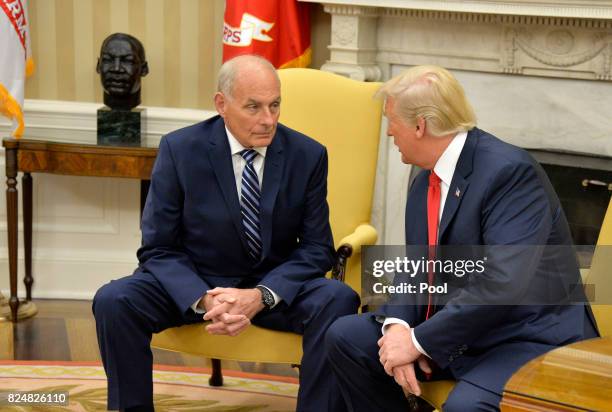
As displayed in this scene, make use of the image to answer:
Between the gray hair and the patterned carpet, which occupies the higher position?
the gray hair

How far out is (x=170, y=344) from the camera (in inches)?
122

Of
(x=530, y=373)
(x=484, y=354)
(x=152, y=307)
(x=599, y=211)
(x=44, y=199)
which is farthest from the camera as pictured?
(x=44, y=199)

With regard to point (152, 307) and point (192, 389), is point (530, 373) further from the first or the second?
point (192, 389)

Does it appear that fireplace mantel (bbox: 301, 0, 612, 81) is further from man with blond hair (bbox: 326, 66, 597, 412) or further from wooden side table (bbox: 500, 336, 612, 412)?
wooden side table (bbox: 500, 336, 612, 412)

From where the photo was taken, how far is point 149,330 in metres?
3.00

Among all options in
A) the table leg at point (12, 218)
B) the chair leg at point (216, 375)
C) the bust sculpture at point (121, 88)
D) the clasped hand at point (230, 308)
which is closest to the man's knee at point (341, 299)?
the clasped hand at point (230, 308)

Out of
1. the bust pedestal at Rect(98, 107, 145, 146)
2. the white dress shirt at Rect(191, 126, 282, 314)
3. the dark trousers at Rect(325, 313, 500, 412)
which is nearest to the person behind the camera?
the dark trousers at Rect(325, 313, 500, 412)

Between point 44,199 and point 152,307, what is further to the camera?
point 44,199

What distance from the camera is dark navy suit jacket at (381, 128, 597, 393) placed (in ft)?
8.25

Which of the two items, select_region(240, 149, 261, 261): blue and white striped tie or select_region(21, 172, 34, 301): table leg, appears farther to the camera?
select_region(21, 172, 34, 301): table leg

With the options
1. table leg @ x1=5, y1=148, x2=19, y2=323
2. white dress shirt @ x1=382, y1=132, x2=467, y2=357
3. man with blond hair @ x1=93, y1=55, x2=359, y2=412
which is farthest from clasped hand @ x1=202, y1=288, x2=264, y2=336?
table leg @ x1=5, y1=148, x2=19, y2=323

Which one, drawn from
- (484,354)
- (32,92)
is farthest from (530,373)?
(32,92)

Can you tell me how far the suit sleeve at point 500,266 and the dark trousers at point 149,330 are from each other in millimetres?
481

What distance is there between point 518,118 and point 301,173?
163cm
